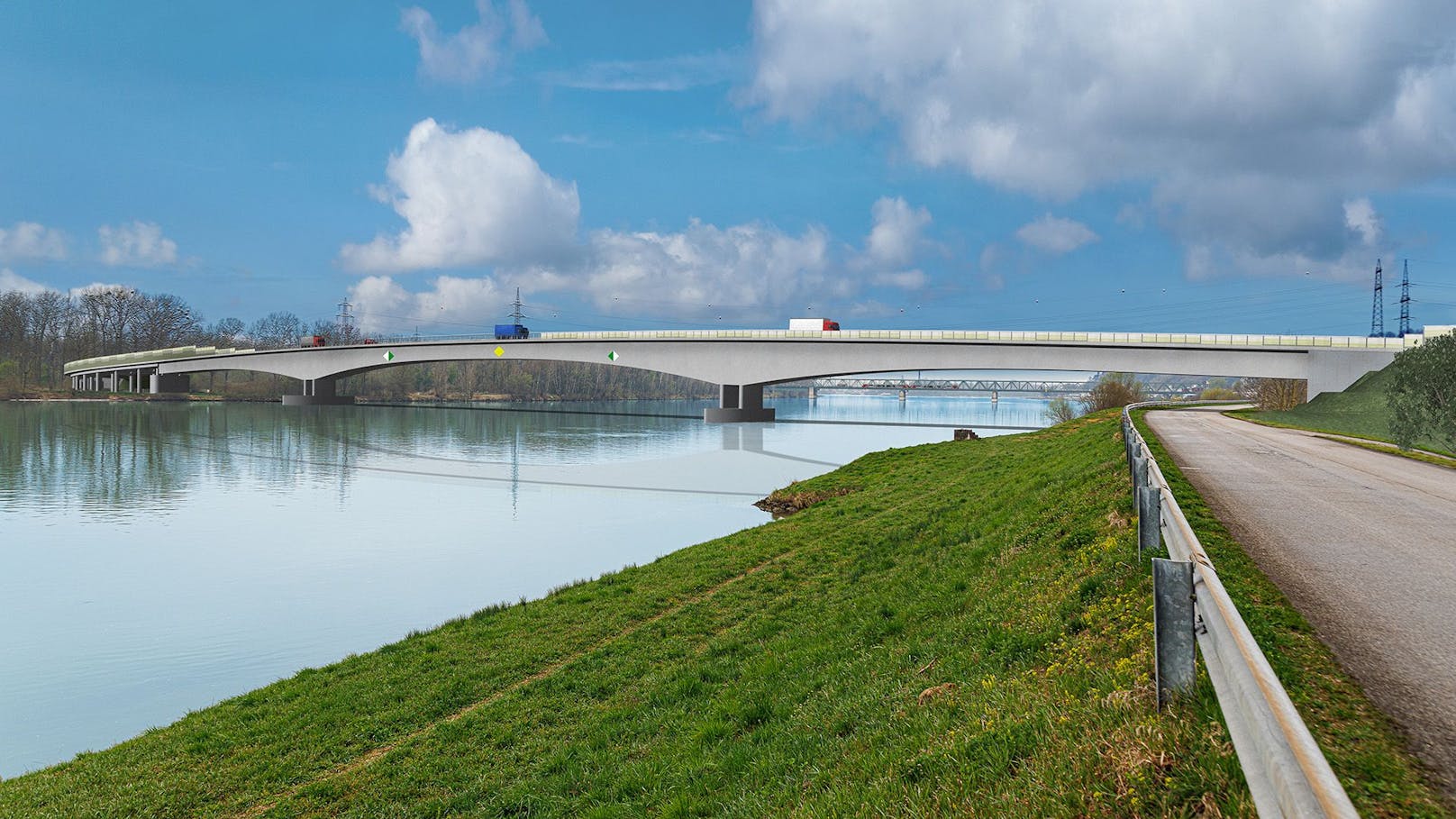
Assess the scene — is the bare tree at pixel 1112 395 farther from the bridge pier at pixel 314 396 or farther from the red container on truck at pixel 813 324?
the bridge pier at pixel 314 396

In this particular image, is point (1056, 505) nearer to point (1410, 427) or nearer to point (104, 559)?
point (1410, 427)

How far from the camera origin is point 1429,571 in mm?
9312

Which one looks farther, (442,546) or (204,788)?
(442,546)

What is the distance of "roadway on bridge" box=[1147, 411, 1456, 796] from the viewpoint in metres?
5.80

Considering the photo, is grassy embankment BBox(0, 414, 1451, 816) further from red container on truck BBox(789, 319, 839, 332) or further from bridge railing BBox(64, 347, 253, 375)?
bridge railing BBox(64, 347, 253, 375)

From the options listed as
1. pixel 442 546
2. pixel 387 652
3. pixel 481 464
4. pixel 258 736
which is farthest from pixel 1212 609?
pixel 481 464

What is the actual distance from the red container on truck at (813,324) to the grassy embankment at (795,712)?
222ft

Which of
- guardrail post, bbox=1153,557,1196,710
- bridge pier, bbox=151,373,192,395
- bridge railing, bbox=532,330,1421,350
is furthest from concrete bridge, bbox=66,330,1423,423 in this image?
guardrail post, bbox=1153,557,1196,710

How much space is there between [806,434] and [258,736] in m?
65.5

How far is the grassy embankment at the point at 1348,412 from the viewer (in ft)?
156

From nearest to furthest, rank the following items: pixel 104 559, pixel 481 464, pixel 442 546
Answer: pixel 104 559 < pixel 442 546 < pixel 481 464

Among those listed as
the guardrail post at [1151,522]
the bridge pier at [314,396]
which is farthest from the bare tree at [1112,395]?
the bridge pier at [314,396]

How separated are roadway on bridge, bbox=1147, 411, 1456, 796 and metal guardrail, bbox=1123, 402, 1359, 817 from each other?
1.47 meters

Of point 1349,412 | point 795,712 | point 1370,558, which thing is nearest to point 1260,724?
point 795,712
